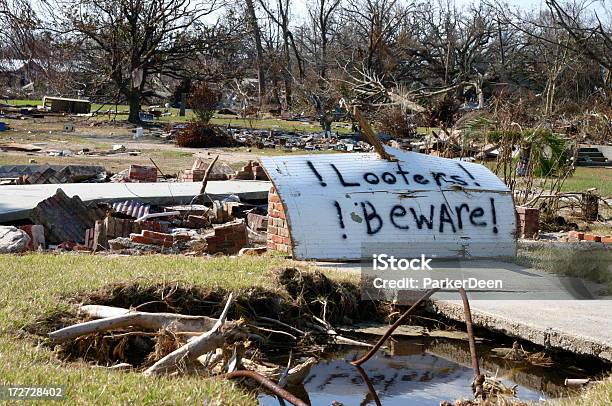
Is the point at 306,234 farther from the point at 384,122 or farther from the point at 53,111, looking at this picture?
the point at 53,111

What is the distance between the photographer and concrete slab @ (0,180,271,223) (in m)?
11.5

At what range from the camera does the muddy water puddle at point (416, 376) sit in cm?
611

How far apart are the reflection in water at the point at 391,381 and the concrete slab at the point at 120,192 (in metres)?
5.77

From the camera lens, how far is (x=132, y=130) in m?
32.9

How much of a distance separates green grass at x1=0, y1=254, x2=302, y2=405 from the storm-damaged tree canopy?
29231 mm

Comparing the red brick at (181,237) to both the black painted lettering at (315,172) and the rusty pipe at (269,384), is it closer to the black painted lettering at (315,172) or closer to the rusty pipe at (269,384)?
the black painted lettering at (315,172)

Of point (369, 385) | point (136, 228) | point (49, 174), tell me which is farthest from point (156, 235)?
point (49, 174)

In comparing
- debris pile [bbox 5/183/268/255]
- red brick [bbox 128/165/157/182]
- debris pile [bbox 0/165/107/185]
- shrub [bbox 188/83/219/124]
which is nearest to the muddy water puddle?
debris pile [bbox 5/183/268/255]

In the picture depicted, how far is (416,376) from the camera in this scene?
6688mm

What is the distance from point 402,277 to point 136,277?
2.63 meters

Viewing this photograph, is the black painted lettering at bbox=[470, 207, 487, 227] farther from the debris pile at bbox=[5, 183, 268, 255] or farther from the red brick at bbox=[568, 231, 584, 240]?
the red brick at bbox=[568, 231, 584, 240]

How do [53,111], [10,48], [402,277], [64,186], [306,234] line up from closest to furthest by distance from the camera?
[402,277], [306,234], [64,186], [10,48], [53,111]

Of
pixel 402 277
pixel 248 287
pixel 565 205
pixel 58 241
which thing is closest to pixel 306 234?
pixel 402 277

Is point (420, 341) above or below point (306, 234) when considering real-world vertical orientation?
below
